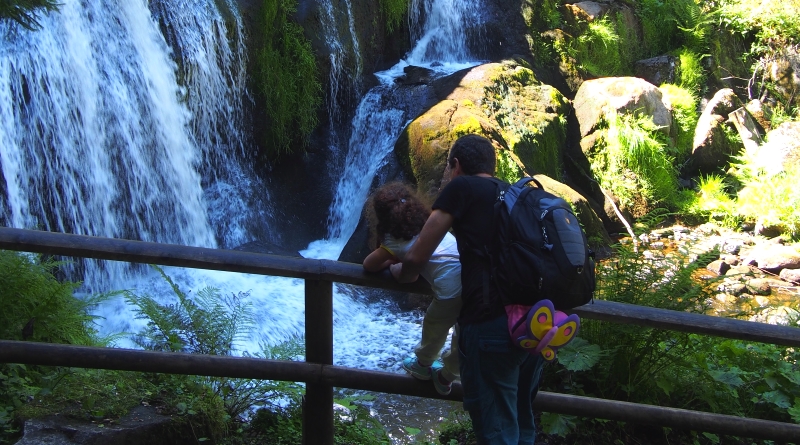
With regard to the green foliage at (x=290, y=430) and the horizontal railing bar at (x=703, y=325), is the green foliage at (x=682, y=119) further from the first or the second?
the green foliage at (x=290, y=430)

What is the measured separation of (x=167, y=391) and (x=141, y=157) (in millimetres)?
5677

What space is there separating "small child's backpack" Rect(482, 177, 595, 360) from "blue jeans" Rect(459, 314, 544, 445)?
0.28 ft

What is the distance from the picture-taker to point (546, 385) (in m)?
4.12

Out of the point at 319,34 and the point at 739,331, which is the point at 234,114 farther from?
the point at 739,331

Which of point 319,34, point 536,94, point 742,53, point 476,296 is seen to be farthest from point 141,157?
point 742,53

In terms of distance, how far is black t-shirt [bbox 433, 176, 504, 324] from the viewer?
267cm

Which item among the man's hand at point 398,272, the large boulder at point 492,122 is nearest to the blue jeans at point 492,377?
the man's hand at point 398,272

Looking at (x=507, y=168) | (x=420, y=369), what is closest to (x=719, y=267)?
(x=507, y=168)

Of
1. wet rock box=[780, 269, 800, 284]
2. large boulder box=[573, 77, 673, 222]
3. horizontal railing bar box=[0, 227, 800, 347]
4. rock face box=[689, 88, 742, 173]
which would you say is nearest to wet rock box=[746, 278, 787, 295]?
wet rock box=[780, 269, 800, 284]

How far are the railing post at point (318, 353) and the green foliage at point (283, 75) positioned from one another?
7274 mm

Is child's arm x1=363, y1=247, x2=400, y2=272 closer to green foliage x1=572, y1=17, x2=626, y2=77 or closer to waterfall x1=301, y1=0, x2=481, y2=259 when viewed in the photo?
waterfall x1=301, y1=0, x2=481, y2=259

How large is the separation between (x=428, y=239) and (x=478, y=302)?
0.29 m

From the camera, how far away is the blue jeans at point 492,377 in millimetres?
2668

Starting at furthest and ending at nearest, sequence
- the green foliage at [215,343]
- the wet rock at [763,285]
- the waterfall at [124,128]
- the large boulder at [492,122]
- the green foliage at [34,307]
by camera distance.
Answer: the wet rock at [763,285], the large boulder at [492,122], the waterfall at [124,128], the green foliage at [34,307], the green foliage at [215,343]
